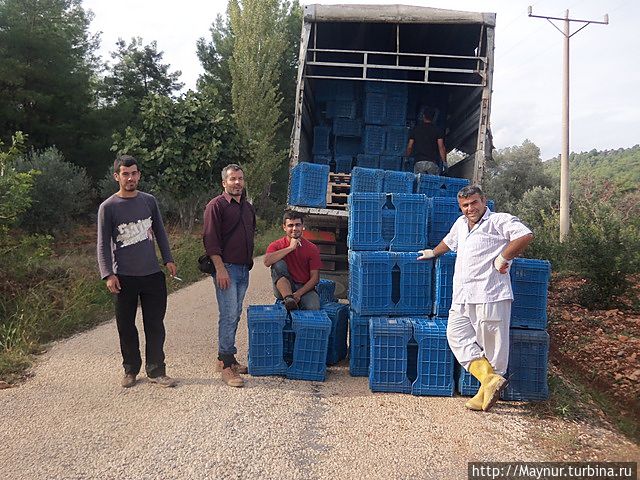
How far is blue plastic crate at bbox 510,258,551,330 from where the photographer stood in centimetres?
442

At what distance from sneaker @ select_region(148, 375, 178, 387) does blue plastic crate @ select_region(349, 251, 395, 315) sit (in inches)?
68.4

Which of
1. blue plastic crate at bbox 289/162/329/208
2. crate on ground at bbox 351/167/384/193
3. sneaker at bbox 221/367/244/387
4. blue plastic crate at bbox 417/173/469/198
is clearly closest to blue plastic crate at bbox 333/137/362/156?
blue plastic crate at bbox 289/162/329/208

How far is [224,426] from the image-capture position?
3518mm

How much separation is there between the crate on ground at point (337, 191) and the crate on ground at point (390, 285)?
6.50ft

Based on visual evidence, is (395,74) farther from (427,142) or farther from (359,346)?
(359,346)

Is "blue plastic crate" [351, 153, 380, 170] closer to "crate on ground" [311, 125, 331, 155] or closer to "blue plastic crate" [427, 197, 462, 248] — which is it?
"crate on ground" [311, 125, 331, 155]

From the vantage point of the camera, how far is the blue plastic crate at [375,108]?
8586 millimetres

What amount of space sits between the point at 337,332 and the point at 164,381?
1.71 metres

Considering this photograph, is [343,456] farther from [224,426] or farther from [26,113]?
[26,113]

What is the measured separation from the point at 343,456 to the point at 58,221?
1318cm

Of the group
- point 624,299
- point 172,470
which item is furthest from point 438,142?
point 172,470

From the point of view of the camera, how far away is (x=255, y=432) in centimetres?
345

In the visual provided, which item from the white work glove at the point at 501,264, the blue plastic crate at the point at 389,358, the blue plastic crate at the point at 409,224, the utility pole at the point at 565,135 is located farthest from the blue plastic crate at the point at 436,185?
the utility pole at the point at 565,135

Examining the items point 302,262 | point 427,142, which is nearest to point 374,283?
point 302,262
